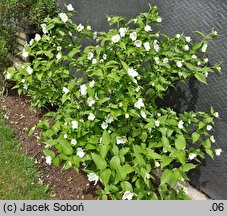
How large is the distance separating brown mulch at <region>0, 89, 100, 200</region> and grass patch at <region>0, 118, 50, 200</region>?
0.24 ft

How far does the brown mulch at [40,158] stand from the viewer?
3283 millimetres

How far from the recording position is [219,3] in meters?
2.83

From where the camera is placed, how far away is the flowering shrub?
2.53 meters

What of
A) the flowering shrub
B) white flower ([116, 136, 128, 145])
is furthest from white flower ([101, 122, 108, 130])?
white flower ([116, 136, 128, 145])

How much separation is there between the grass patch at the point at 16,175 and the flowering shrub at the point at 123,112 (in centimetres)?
64

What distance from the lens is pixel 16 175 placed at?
11.3ft

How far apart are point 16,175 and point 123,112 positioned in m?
1.44

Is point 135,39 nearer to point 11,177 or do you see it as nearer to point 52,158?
point 52,158

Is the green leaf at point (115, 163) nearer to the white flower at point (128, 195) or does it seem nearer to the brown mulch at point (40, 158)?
the white flower at point (128, 195)

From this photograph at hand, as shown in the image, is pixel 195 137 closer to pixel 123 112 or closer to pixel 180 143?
pixel 180 143

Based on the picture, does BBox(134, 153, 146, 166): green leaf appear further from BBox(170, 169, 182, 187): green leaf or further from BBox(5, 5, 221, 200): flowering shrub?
BBox(170, 169, 182, 187): green leaf

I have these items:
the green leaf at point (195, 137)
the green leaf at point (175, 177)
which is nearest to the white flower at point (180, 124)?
the green leaf at point (195, 137)

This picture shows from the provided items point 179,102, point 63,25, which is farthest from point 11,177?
point 179,102

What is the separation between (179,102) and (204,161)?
577 mm
